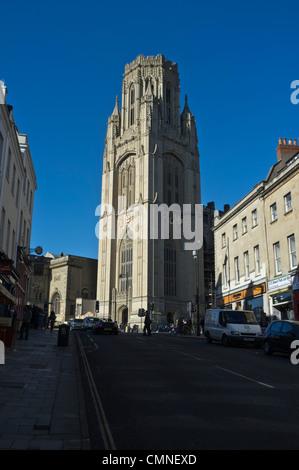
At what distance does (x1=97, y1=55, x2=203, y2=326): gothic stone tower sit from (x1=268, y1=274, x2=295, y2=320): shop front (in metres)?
36.3

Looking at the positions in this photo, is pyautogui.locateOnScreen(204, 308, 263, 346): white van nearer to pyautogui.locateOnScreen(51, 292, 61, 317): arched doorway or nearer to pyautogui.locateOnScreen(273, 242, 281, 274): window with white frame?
pyautogui.locateOnScreen(273, 242, 281, 274): window with white frame

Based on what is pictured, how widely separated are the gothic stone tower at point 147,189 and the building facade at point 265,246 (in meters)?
29.6

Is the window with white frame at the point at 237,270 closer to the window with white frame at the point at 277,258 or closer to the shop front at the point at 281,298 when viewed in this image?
the shop front at the point at 281,298

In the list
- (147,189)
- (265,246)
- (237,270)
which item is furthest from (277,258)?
(147,189)

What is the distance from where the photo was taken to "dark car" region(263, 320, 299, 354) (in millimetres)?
14953

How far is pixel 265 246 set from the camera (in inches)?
1080

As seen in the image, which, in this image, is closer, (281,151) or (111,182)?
(281,151)

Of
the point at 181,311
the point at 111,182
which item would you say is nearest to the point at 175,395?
the point at 181,311

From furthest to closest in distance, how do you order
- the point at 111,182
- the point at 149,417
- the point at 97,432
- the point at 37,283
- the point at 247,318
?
1. the point at 37,283
2. the point at 111,182
3. the point at 247,318
4. the point at 149,417
5. the point at 97,432

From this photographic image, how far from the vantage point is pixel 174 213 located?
7094 cm

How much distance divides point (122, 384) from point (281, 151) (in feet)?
87.9

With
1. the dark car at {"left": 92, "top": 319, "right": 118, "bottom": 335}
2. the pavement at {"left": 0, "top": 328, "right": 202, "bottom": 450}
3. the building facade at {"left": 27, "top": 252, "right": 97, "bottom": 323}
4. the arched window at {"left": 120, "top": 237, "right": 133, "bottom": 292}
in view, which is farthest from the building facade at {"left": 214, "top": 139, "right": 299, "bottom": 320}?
the building facade at {"left": 27, "top": 252, "right": 97, "bottom": 323}

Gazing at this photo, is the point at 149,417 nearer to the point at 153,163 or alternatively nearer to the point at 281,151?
the point at 281,151
